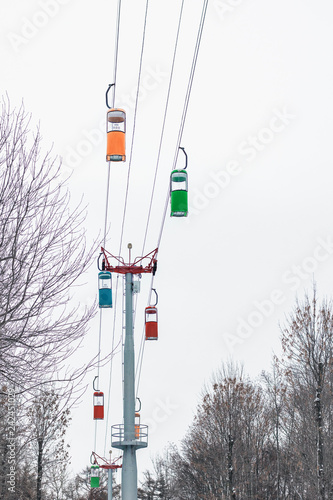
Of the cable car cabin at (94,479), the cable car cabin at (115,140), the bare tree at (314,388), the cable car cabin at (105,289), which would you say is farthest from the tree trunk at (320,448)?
the cable car cabin at (115,140)

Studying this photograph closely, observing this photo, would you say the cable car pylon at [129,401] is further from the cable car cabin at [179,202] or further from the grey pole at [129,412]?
the cable car cabin at [179,202]

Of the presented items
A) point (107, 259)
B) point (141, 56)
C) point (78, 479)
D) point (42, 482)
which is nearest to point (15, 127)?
point (141, 56)

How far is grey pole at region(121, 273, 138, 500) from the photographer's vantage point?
58.1 feet

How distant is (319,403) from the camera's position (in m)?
24.6

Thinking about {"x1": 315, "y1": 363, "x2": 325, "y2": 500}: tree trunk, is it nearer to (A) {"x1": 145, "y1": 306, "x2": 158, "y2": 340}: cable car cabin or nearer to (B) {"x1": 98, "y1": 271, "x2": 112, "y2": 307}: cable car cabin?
(A) {"x1": 145, "y1": 306, "x2": 158, "y2": 340}: cable car cabin

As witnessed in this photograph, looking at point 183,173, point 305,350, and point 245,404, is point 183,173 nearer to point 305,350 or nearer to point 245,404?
point 305,350

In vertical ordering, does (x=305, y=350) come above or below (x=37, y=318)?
above

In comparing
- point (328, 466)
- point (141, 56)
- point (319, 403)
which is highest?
point (141, 56)

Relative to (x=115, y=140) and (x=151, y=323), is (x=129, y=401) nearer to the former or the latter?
(x=151, y=323)

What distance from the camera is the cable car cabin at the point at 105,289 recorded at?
16.5 m

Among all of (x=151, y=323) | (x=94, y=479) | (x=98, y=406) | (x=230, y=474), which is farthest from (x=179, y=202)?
(x=94, y=479)

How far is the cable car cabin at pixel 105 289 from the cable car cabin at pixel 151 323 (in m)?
1.68

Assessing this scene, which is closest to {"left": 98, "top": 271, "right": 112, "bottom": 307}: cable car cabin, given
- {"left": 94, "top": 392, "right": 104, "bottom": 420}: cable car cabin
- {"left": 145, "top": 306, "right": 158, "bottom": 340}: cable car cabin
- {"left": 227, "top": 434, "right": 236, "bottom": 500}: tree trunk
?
{"left": 145, "top": 306, "right": 158, "bottom": 340}: cable car cabin

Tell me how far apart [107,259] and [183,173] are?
22.9ft
